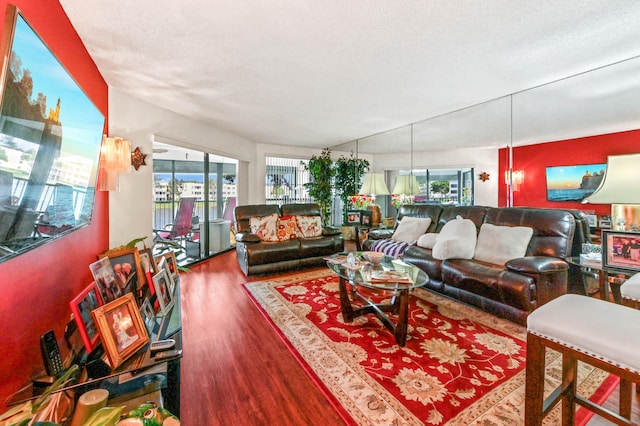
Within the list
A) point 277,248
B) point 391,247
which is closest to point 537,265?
point 391,247

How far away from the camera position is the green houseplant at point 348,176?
669 centimetres

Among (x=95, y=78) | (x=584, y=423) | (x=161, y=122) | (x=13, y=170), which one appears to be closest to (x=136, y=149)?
(x=161, y=122)

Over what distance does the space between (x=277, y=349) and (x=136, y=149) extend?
9.62ft

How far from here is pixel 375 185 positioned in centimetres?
527

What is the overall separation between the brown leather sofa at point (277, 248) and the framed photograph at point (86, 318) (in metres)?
2.47

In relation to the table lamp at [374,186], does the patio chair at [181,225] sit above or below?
below

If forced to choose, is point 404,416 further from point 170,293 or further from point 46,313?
point 46,313

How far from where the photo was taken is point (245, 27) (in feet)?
6.40

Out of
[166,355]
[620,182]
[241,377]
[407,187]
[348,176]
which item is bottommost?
[241,377]

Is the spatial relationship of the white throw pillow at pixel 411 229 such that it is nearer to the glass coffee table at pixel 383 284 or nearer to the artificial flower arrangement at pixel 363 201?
the glass coffee table at pixel 383 284

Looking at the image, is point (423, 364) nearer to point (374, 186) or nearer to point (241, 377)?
point (241, 377)

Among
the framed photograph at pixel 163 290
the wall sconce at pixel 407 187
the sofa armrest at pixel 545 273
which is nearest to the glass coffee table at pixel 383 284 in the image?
the sofa armrest at pixel 545 273

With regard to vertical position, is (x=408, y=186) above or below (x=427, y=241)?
above

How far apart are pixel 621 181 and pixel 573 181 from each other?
4043mm
